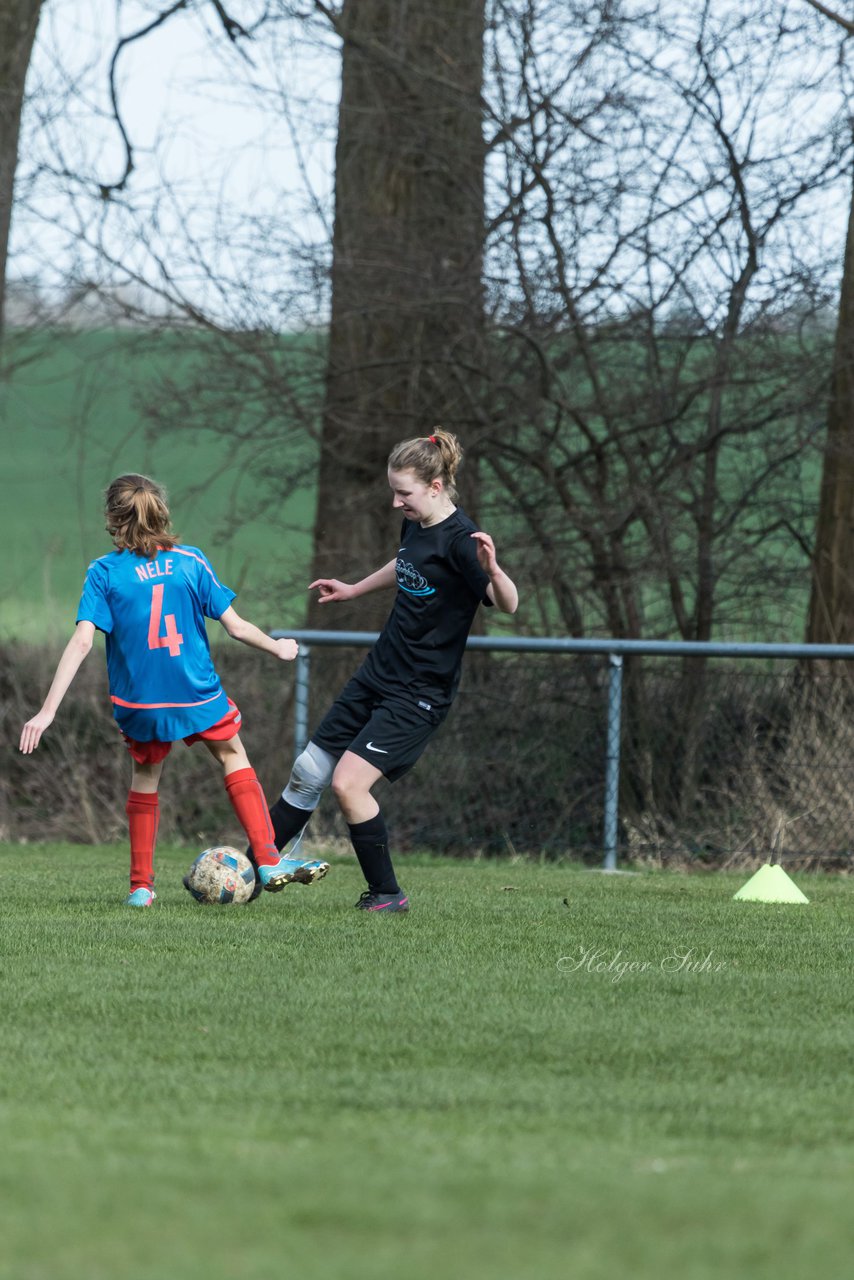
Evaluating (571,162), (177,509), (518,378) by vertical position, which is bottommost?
(177,509)

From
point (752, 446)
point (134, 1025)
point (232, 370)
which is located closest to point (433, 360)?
point (232, 370)

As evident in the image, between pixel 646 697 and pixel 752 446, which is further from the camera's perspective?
pixel 752 446

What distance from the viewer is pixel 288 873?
21.5ft

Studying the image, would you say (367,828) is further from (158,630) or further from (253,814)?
(158,630)

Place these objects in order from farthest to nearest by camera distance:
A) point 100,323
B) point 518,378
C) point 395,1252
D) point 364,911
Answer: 1. point 100,323
2. point 518,378
3. point 364,911
4. point 395,1252

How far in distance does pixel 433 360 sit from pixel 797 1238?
9462 millimetres

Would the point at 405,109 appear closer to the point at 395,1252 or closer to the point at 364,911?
the point at 364,911

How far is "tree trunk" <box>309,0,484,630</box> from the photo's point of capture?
1136 cm

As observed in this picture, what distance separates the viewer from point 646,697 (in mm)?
10383

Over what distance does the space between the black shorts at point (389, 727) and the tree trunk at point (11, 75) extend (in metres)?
7.81

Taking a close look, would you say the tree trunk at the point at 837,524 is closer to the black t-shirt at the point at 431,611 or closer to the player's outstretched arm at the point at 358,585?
the player's outstretched arm at the point at 358,585
